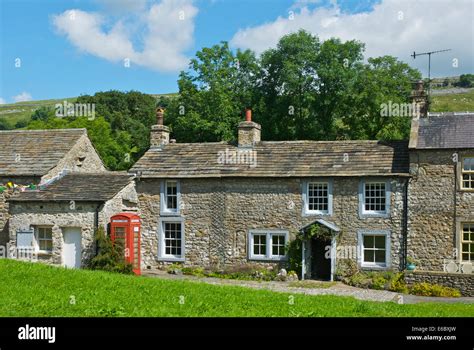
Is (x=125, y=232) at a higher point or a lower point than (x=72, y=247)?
higher

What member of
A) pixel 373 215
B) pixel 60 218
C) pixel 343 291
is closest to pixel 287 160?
pixel 373 215

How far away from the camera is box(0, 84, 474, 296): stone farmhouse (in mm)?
25594

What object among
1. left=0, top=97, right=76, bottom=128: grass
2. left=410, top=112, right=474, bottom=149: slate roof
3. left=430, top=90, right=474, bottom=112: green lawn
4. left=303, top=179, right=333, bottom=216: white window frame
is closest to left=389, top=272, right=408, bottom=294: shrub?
left=303, top=179, right=333, bottom=216: white window frame

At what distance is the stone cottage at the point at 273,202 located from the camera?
2634 cm

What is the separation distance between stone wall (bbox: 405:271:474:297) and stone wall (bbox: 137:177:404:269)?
2.79m

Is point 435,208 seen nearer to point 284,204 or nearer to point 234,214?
point 284,204

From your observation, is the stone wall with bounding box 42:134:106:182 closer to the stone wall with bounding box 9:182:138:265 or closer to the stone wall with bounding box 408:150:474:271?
the stone wall with bounding box 9:182:138:265

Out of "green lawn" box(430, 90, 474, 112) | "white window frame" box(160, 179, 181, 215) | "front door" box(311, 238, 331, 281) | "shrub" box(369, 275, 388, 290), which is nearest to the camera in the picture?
→ "shrub" box(369, 275, 388, 290)

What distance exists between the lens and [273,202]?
27516 millimetres

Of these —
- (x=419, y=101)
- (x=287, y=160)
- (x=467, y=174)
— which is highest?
(x=419, y=101)

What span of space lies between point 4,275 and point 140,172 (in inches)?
442

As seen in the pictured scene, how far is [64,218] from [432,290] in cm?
1592
